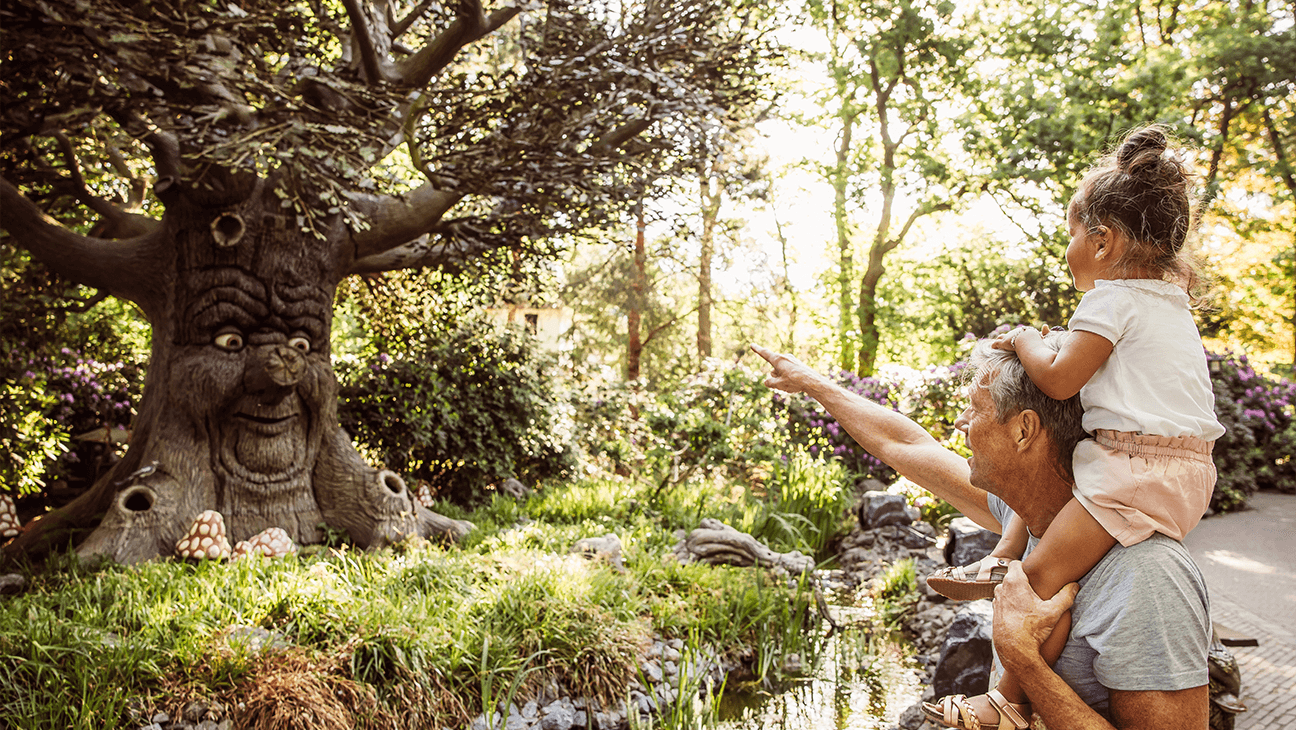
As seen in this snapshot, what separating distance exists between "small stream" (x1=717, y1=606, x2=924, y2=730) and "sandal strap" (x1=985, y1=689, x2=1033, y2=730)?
2897mm

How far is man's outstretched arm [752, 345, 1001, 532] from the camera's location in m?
1.61

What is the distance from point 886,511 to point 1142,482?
6.07 metres

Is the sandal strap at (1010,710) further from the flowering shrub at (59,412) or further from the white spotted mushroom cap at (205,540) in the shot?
the flowering shrub at (59,412)

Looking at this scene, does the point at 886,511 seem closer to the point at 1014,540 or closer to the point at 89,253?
the point at 1014,540

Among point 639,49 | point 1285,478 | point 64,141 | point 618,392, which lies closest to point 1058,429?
point 639,49

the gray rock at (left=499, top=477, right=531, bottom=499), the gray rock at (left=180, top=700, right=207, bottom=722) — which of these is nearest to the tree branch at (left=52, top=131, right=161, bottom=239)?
the gray rock at (left=499, top=477, right=531, bottom=499)

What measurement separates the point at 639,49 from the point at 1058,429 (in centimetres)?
477

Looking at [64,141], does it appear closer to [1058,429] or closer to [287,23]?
[287,23]

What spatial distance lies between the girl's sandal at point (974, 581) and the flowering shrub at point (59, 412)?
7.11 meters

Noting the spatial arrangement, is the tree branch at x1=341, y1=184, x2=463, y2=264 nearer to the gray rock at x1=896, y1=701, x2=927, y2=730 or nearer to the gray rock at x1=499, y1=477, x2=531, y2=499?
the gray rock at x1=499, y1=477, x2=531, y2=499

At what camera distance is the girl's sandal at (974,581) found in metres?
1.50

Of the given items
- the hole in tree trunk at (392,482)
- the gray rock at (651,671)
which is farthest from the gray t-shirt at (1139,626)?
the hole in tree trunk at (392,482)

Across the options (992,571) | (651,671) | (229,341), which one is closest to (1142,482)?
(992,571)

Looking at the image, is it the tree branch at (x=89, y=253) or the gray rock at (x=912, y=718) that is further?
the tree branch at (x=89, y=253)
